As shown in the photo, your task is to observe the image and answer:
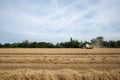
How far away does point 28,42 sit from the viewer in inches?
3698

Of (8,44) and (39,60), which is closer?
(39,60)

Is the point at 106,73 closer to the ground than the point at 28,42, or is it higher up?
closer to the ground

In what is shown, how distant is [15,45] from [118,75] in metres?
86.4

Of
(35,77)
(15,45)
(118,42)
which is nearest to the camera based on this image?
(35,77)

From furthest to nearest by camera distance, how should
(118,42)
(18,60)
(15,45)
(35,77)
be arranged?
(118,42)
(15,45)
(18,60)
(35,77)

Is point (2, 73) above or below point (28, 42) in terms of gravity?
below

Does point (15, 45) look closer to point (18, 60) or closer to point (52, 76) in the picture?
point (18, 60)

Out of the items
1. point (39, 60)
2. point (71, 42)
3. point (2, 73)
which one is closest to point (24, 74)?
point (2, 73)

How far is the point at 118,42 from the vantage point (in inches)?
3967

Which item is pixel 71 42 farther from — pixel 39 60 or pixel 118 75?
pixel 118 75

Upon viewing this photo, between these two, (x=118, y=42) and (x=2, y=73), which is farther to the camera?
(x=118, y=42)

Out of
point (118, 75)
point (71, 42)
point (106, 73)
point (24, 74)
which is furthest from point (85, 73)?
point (71, 42)

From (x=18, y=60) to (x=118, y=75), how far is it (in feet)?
50.3

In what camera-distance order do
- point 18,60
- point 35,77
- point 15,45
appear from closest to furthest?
point 35,77, point 18,60, point 15,45
